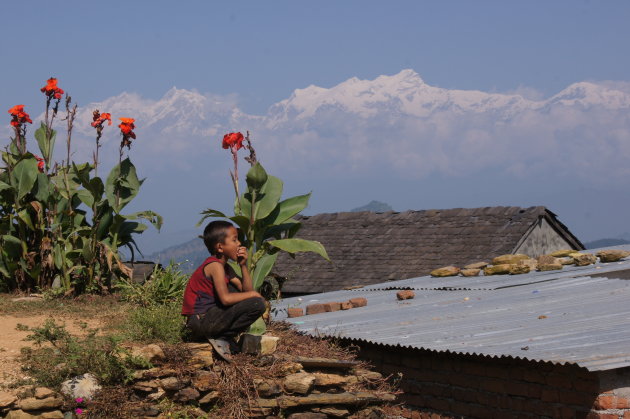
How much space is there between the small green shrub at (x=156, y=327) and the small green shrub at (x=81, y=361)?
26cm

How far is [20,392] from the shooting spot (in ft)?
24.9

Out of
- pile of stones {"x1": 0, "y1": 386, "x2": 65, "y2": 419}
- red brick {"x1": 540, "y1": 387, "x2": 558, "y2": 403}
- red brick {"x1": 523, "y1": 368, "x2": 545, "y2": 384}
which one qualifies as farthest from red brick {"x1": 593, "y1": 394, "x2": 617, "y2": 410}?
pile of stones {"x1": 0, "y1": 386, "x2": 65, "y2": 419}

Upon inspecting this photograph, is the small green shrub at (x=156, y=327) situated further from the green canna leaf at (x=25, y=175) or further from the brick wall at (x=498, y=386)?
the green canna leaf at (x=25, y=175)

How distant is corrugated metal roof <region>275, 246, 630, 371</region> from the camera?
783 cm

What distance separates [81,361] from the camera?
7.89 metres

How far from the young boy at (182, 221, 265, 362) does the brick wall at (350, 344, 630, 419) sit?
7.52 feet

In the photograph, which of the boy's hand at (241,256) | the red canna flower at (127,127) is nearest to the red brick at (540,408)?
the boy's hand at (241,256)

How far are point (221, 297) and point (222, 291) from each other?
0.06 meters

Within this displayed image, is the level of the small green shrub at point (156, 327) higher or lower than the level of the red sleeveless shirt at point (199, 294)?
lower

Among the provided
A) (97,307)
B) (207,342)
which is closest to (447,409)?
(207,342)

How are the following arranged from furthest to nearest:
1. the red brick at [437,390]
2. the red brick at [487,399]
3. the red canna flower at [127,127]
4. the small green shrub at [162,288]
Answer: the red canna flower at [127,127] → the small green shrub at [162,288] → the red brick at [437,390] → the red brick at [487,399]

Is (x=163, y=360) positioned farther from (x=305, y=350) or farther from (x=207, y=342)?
(x=305, y=350)

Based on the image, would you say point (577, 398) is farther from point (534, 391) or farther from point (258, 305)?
point (258, 305)

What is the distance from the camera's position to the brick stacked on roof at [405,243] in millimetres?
18844
